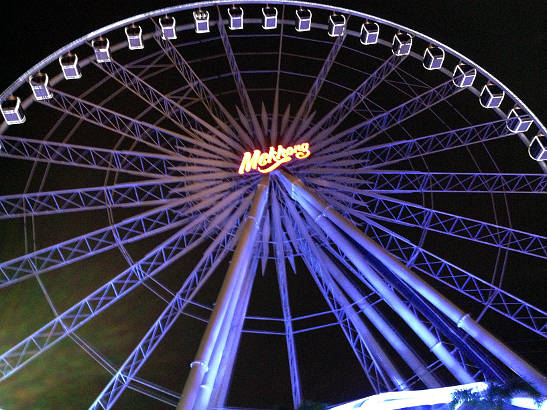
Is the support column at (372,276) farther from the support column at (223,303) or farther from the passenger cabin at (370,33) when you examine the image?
the passenger cabin at (370,33)

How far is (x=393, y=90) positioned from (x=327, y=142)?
1786 cm

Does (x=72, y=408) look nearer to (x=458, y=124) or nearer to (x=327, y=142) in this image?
(x=327, y=142)

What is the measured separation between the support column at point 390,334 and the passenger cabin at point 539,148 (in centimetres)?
785

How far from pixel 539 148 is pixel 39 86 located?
16385mm

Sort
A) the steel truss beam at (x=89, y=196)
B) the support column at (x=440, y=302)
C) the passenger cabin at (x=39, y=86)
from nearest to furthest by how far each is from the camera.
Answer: the support column at (x=440, y=302) → the steel truss beam at (x=89, y=196) → the passenger cabin at (x=39, y=86)

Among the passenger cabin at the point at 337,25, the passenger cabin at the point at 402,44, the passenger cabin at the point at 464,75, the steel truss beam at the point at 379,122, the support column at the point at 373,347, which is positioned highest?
the passenger cabin at the point at 337,25

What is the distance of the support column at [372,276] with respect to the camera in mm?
16578

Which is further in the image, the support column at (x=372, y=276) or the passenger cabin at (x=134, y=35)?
the passenger cabin at (x=134, y=35)

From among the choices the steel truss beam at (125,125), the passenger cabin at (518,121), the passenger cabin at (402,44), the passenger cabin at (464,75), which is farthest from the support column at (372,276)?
the passenger cabin at (518,121)

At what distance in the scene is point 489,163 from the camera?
127 ft

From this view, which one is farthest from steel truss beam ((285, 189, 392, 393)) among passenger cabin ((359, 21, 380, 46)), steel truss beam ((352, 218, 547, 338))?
passenger cabin ((359, 21, 380, 46))

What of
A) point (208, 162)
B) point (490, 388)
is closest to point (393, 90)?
point (208, 162)

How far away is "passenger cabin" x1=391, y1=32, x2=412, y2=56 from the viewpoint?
2380 centimetres

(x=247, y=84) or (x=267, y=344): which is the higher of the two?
(x=247, y=84)
